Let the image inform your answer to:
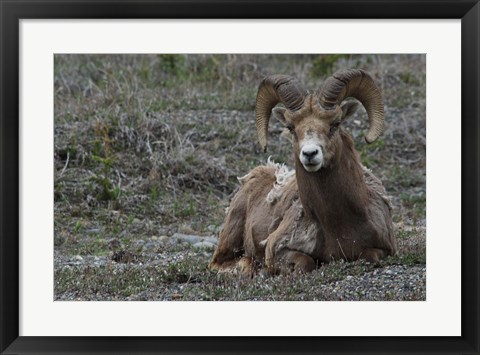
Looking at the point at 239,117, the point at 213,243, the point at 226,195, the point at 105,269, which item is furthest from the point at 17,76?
the point at 239,117

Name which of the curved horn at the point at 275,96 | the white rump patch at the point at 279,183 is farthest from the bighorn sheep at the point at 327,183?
the white rump patch at the point at 279,183

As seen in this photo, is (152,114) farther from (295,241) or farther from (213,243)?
(295,241)

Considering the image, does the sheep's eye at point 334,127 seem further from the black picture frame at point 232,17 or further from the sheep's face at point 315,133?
the black picture frame at point 232,17

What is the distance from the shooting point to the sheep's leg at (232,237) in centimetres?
1541

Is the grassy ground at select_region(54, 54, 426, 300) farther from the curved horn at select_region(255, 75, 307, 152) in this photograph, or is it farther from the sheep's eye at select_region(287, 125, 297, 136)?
the curved horn at select_region(255, 75, 307, 152)

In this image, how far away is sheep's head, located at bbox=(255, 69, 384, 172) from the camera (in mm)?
12578

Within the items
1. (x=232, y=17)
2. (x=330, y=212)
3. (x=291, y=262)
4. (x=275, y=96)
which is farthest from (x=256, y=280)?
(x=232, y=17)

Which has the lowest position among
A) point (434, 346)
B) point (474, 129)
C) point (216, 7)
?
point (434, 346)

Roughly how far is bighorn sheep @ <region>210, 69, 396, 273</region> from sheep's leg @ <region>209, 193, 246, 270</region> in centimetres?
124

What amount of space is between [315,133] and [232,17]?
2211 mm

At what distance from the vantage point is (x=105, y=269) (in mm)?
14078

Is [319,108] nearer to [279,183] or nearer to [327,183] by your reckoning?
[327,183]

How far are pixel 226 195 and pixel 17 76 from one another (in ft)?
27.6

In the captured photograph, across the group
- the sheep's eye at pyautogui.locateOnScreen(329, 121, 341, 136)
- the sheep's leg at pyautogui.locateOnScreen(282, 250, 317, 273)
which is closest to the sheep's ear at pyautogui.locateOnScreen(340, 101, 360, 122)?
the sheep's eye at pyautogui.locateOnScreen(329, 121, 341, 136)
